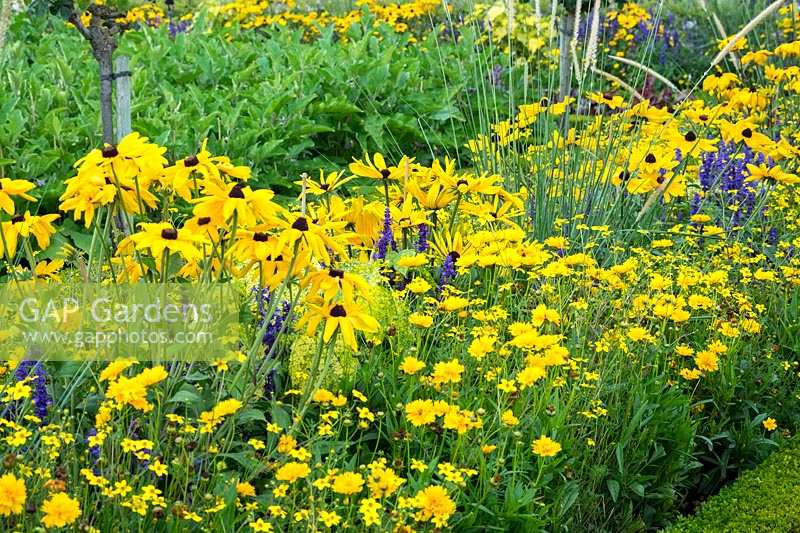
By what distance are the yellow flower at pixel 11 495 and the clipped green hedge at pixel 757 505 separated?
5.62ft

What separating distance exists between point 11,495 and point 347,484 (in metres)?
0.60

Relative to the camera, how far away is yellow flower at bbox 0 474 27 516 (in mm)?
1746

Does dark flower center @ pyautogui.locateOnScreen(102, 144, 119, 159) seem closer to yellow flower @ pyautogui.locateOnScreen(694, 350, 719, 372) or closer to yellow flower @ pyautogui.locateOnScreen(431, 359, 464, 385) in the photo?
yellow flower @ pyautogui.locateOnScreen(431, 359, 464, 385)

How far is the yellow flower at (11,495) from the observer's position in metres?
1.75

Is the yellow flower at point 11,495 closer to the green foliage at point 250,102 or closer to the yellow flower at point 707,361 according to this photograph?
the yellow flower at point 707,361

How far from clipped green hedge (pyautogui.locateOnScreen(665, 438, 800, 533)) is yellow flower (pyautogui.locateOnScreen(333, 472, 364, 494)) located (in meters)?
1.14

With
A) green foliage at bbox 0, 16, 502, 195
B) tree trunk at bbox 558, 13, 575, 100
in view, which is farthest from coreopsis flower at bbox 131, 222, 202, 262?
tree trunk at bbox 558, 13, 575, 100

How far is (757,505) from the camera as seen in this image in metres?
2.91

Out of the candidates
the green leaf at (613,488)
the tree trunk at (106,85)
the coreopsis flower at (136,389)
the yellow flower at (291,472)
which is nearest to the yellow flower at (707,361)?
the green leaf at (613,488)

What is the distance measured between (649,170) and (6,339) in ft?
8.19

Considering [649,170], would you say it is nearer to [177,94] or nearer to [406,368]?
[406,368]

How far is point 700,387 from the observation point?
129 inches

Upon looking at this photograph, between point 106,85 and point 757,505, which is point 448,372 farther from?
point 106,85

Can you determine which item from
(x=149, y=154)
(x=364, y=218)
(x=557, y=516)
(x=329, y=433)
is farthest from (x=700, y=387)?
(x=149, y=154)
